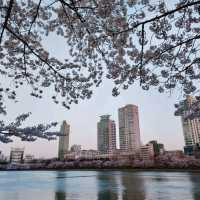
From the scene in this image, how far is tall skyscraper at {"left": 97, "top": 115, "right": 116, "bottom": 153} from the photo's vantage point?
173 meters

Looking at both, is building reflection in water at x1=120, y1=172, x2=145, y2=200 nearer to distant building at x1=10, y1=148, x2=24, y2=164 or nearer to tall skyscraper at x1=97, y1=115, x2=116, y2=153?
distant building at x1=10, y1=148, x2=24, y2=164

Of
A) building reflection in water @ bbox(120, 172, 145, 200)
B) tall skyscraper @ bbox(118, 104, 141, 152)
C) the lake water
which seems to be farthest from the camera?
tall skyscraper @ bbox(118, 104, 141, 152)

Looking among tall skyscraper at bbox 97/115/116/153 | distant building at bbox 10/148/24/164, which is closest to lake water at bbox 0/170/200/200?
distant building at bbox 10/148/24/164

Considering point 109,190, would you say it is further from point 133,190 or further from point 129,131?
point 129,131

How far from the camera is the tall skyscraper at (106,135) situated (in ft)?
569

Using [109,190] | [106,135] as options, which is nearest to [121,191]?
[109,190]

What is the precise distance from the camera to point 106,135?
176m

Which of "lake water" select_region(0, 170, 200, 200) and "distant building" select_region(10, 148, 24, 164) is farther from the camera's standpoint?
"distant building" select_region(10, 148, 24, 164)

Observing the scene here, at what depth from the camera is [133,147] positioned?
166m

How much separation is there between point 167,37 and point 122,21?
3.63ft

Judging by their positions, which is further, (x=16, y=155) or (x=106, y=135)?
(x=106, y=135)

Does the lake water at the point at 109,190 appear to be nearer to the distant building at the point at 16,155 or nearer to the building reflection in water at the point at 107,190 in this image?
the building reflection in water at the point at 107,190

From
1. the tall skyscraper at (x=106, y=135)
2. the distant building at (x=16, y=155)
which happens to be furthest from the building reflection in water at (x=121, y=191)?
the tall skyscraper at (x=106, y=135)

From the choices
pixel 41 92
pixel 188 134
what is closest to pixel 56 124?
pixel 41 92
